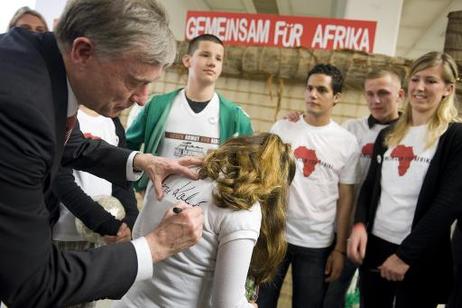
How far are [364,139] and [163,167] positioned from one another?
134 cm

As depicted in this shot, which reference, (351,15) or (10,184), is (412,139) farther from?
(351,15)

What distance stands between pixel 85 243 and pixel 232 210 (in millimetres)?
986

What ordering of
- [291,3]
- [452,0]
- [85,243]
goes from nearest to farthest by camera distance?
[85,243] < [452,0] < [291,3]

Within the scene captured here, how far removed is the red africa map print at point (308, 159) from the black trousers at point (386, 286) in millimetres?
393

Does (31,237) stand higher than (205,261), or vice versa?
(31,237)

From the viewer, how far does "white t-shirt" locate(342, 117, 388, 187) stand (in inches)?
83.9

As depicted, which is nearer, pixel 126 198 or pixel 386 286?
pixel 386 286

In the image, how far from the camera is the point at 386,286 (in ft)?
5.82

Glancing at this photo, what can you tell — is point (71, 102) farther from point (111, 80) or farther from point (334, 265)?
point (334, 265)

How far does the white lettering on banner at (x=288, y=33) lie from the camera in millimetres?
2994

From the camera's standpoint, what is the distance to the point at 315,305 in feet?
6.47

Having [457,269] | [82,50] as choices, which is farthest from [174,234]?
[457,269]

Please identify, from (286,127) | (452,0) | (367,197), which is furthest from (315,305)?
(452,0)
